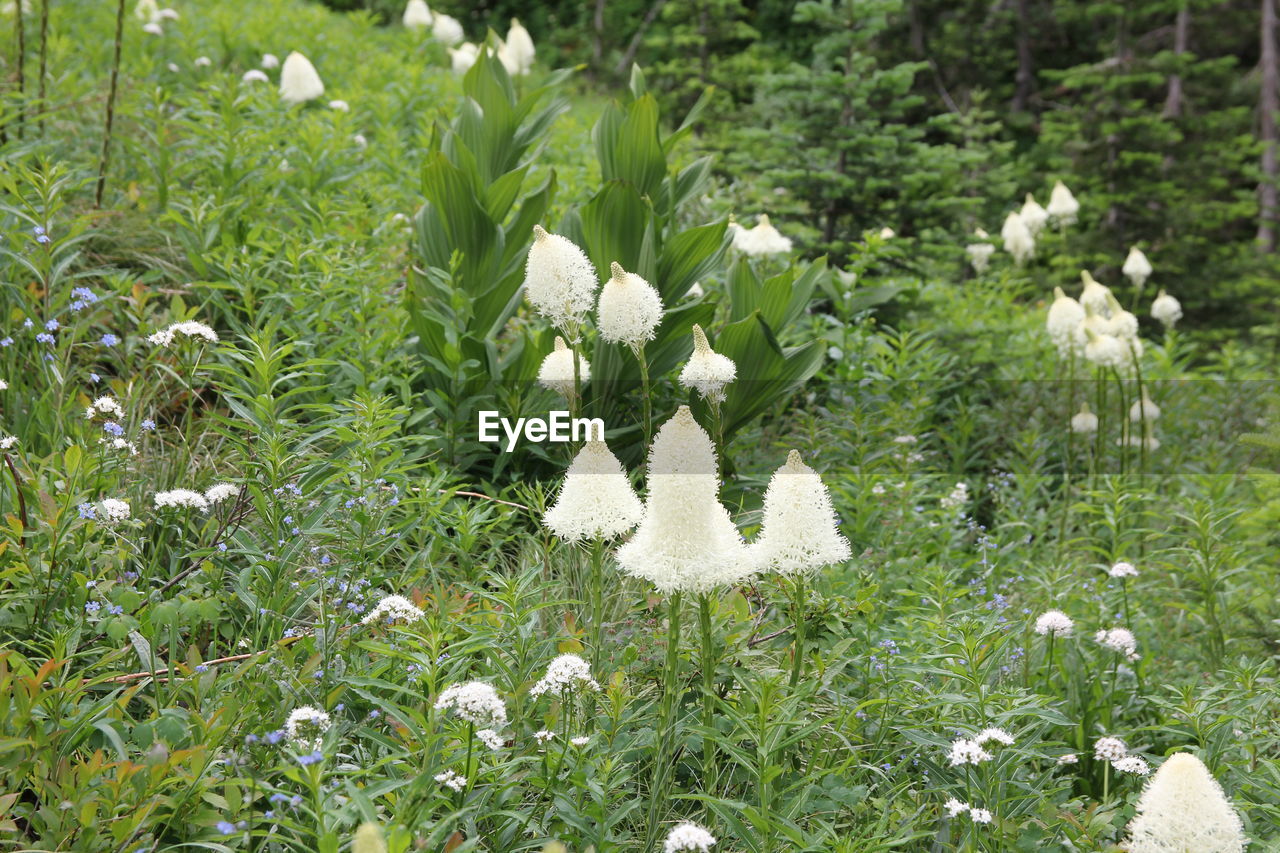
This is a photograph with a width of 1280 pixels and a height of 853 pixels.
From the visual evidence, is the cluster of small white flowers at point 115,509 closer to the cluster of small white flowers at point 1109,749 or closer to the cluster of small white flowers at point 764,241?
the cluster of small white flowers at point 1109,749

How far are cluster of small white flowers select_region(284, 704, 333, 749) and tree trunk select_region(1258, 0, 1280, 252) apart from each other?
1055 cm

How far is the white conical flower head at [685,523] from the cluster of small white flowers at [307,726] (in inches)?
25.2

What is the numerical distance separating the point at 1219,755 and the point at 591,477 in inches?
65.8

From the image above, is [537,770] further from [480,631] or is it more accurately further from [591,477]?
[591,477]

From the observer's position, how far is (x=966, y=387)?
19.5 feet

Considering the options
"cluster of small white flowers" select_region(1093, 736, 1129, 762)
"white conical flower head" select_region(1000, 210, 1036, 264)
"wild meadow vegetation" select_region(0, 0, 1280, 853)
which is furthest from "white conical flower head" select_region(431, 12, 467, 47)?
"cluster of small white flowers" select_region(1093, 736, 1129, 762)

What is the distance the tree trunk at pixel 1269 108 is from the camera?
33.6 ft

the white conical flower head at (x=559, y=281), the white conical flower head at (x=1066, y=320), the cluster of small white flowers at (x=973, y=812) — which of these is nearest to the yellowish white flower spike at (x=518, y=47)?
the white conical flower head at (x=1066, y=320)

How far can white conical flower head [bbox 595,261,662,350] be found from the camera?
2932mm

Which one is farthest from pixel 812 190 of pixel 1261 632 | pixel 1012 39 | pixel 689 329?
pixel 1012 39

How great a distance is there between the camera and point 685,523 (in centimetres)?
200

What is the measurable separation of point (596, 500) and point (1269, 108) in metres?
10.8

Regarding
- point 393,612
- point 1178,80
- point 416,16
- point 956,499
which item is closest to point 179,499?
point 393,612

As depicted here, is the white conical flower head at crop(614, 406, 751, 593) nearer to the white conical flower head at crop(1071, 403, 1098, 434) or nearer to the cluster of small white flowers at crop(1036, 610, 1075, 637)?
the cluster of small white flowers at crop(1036, 610, 1075, 637)
